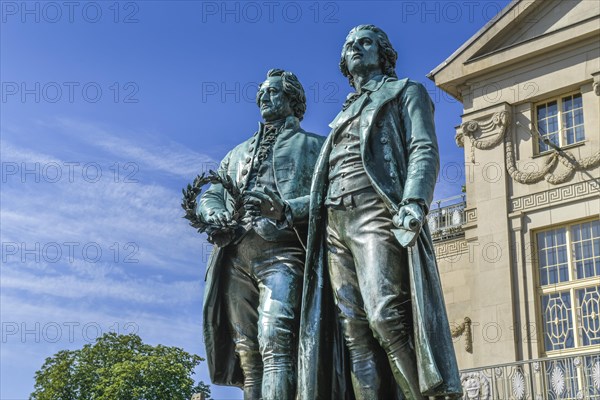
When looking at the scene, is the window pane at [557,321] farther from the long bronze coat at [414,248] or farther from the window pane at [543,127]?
the long bronze coat at [414,248]

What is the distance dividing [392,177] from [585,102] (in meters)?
23.9

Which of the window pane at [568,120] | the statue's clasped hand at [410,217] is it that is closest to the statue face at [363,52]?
the statue's clasped hand at [410,217]

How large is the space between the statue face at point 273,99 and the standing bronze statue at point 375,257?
0.84 m

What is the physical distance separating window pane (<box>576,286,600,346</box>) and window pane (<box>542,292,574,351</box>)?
1.27ft

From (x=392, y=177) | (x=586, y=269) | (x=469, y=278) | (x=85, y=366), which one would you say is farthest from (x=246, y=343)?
(x=85, y=366)

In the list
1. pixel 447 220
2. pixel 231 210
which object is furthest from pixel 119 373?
pixel 231 210

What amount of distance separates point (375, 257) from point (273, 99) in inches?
77.6

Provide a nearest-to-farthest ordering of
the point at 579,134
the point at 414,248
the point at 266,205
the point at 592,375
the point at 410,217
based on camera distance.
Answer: the point at 410,217, the point at 414,248, the point at 266,205, the point at 592,375, the point at 579,134

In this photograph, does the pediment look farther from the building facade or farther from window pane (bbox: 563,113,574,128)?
window pane (bbox: 563,113,574,128)

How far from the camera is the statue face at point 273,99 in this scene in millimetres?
8320

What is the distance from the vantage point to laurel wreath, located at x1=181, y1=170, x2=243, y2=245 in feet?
25.1

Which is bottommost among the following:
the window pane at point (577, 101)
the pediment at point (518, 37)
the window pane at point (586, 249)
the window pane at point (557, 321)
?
the window pane at point (557, 321)

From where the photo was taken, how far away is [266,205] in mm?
7453

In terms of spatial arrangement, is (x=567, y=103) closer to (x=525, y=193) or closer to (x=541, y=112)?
(x=541, y=112)
